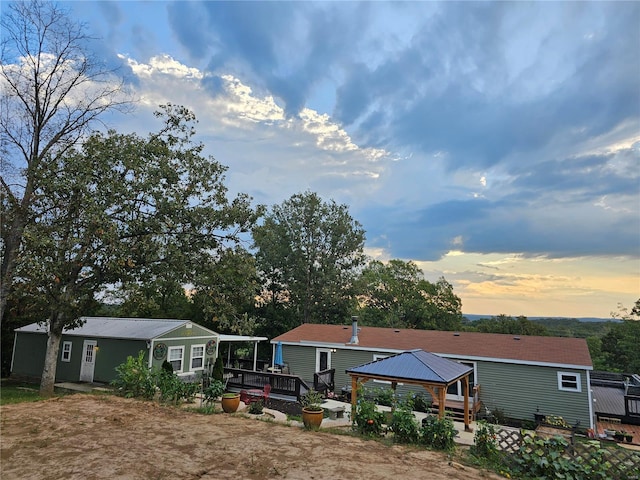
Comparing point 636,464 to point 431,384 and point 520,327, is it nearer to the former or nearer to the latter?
point 431,384

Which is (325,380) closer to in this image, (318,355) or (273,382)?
(318,355)

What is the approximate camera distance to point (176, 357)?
17.5 meters

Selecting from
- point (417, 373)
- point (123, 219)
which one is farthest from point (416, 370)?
point (123, 219)

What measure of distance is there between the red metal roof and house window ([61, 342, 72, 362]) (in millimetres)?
10291

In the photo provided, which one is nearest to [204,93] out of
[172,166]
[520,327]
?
[172,166]

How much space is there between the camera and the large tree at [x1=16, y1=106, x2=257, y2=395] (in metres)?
11.9

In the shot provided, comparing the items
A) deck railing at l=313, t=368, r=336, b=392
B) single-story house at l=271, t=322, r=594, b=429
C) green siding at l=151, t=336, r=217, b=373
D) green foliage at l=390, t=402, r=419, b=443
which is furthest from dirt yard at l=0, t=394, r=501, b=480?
single-story house at l=271, t=322, r=594, b=429

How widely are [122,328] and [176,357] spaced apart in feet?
11.6

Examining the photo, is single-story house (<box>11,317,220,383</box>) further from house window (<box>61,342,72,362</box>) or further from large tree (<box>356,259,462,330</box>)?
large tree (<box>356,259,462,330</box>)

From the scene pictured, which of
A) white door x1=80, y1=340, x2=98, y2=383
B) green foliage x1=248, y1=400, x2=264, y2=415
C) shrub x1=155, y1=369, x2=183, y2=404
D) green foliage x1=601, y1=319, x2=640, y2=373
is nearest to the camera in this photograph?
green foliage x1=248, y1=400, x2=264, y2=415

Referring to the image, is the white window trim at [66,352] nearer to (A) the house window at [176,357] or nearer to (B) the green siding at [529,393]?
(A) the house window at [176,357]

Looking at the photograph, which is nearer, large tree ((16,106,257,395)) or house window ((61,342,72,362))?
large tree ((16,106,257,395))

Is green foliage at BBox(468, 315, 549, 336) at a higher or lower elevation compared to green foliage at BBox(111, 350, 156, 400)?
higher

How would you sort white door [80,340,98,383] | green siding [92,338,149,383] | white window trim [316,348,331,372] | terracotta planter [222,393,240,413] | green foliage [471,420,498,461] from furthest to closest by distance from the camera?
white window trim [316,348,331,372], white door [80,340,98,383], green siding [92,338,149,383], terracotta planter [222,393,240,413], green foliage [471,420,498,461]
